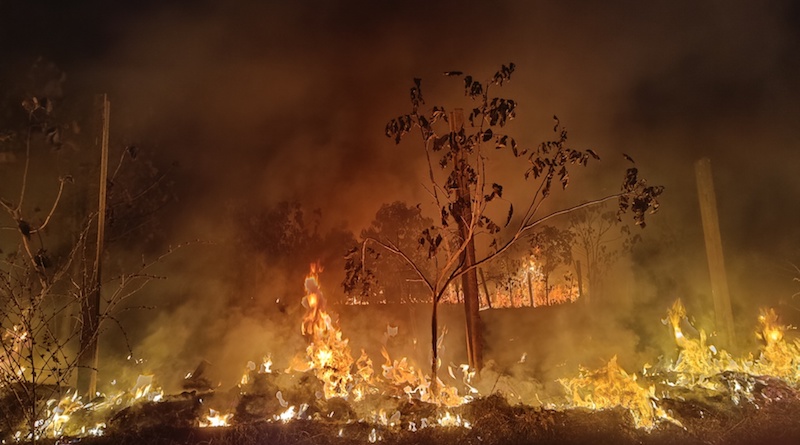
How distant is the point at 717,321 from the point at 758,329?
82cm

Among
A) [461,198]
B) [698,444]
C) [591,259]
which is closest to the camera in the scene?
[698,444]

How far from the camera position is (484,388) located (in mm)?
7812

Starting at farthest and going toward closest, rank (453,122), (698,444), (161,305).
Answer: (161,305), (453,122), (698,444)

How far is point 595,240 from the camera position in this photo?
1908 centimetres

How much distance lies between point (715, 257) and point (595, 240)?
9.94 metres

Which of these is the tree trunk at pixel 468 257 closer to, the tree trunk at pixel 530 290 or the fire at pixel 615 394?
the fire at pixel 615 394

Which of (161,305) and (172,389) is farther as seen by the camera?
(161,305)

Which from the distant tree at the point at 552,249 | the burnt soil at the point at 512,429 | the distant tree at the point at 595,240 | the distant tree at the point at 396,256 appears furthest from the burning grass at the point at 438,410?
the distant tree at the point at 552,249

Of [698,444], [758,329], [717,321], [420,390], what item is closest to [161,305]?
[420,390]

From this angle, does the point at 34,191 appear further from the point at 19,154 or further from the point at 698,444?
the point at 698,444

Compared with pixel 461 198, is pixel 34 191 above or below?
above

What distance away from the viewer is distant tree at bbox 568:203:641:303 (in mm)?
→ 17906

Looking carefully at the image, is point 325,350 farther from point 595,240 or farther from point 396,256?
point 595,240

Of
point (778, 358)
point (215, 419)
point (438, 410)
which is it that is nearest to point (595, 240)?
point (778, 358)
